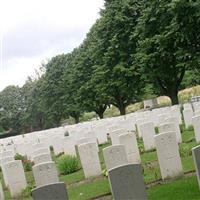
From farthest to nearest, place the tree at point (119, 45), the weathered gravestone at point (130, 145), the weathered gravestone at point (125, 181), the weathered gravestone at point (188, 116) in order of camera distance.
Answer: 1. the tree at point (119, 45)
2. the weathered gravestone at point (188, 116)
3. the weathered gravestone at point (130, 145)
4. the weathered gravestone at point (125, 181)

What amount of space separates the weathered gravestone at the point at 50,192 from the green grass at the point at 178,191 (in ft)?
9.52

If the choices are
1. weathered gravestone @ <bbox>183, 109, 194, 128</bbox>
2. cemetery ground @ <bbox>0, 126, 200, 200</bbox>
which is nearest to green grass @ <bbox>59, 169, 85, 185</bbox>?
cemetery ground @ <bbox>0, 126, 200, 200</bbox>

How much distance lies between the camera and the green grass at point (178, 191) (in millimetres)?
9359

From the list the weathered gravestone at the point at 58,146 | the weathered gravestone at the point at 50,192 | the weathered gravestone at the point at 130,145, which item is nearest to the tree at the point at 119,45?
the weathered gravestone at the point at 58,146

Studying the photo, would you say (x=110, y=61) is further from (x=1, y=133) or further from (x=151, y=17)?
(x=1, y=133)

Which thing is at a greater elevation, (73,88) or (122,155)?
(73,88)

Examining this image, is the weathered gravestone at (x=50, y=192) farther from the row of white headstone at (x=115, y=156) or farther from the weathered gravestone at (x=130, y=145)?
the weathered gravestone at (x=130, y=145)

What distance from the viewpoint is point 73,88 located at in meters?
57.0

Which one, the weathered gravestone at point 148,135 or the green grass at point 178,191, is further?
the weathered gravestone at point 148,135

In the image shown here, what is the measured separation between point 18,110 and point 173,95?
5990cm

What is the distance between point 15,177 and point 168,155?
4.75 metres

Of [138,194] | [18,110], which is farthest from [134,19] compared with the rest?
[18,110]

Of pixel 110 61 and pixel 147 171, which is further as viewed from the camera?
pixel 110 61

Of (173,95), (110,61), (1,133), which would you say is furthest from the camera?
(1,133)
